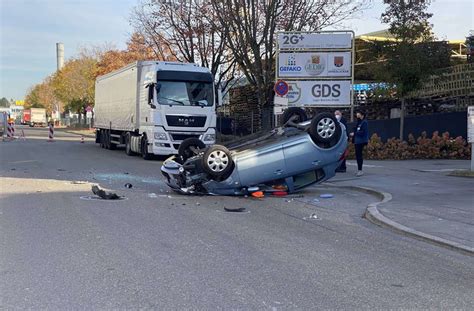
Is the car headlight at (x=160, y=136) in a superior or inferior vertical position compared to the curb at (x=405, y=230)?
superior

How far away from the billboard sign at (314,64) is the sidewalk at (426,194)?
18.3ft

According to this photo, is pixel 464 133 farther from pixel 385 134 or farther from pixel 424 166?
pixel 424 166

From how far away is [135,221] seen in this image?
8.62 m

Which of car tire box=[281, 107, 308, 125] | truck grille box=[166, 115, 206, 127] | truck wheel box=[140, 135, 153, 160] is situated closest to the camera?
car tire box=[281, 107, 308, 125]

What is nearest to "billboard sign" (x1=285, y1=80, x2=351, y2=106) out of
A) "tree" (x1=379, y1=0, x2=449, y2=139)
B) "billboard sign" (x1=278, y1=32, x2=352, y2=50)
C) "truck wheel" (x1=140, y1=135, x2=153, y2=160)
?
"billboard sign" (x1=278, y1=32, x2=352, y2=50)

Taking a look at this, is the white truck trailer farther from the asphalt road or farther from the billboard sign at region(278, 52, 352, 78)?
the asphalt road

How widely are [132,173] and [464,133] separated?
42.6ft

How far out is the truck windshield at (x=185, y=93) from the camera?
20.0 meters

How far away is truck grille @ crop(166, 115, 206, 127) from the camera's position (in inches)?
782

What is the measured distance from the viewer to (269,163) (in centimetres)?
1111

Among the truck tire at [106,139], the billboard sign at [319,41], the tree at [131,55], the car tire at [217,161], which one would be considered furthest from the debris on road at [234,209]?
the tree at [131,55]

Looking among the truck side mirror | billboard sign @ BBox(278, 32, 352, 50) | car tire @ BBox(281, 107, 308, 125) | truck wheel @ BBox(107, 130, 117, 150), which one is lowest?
truck wheel @ BBox(107, 130, 117, 150)

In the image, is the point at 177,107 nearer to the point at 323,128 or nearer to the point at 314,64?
the point at 314,64

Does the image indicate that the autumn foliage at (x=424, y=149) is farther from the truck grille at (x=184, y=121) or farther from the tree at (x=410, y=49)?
the truck grille at (x=184, y=121)
